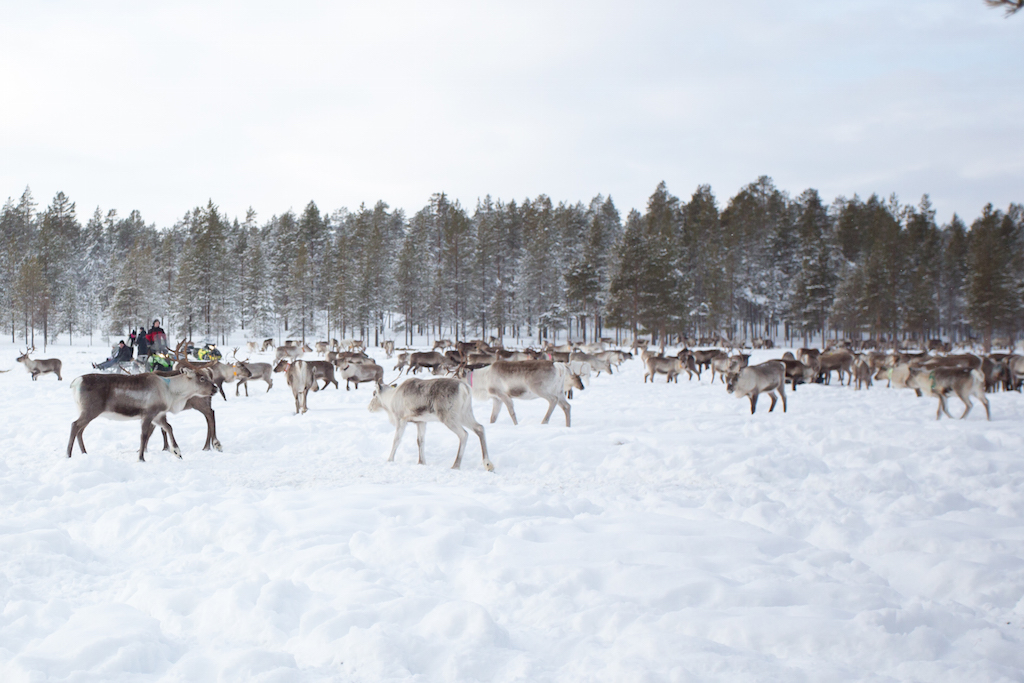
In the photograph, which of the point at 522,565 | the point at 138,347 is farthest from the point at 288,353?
the point at 522,565

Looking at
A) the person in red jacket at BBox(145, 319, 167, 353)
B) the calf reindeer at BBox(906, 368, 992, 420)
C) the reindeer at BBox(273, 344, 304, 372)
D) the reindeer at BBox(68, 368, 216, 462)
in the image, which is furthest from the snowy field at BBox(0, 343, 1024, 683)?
the reindeer at BBox(273, 344, 304, 372)

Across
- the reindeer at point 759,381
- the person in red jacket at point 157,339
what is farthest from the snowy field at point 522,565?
the person in red jacket at point 157,339

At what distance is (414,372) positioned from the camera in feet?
86.7

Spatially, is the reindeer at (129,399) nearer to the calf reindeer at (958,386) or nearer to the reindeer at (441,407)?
the reindeer at (441,407)

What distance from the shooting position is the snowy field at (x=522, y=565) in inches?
114

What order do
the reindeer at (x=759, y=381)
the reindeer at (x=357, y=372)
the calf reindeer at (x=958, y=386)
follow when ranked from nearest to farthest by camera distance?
the calf reindeer at (x=958, y=386) < the reindeer at (x=759, y=381) < the reindeer at (x=357, y=372)

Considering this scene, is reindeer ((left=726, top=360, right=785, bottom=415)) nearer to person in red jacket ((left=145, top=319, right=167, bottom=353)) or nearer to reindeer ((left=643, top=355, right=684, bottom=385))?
reindeer ((left=643, top=355, right=684, bottom=385))

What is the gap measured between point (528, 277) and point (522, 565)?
55.6m

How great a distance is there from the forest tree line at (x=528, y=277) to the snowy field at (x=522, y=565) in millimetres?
38499

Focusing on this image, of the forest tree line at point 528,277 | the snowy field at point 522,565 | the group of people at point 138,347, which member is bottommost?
the snowy field at point 522,565

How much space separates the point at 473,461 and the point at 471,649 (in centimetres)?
458

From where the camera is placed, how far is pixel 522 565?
3.96 metres

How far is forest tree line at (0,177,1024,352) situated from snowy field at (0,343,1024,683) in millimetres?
38499

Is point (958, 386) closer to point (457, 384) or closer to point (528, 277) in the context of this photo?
point (457, 384)
